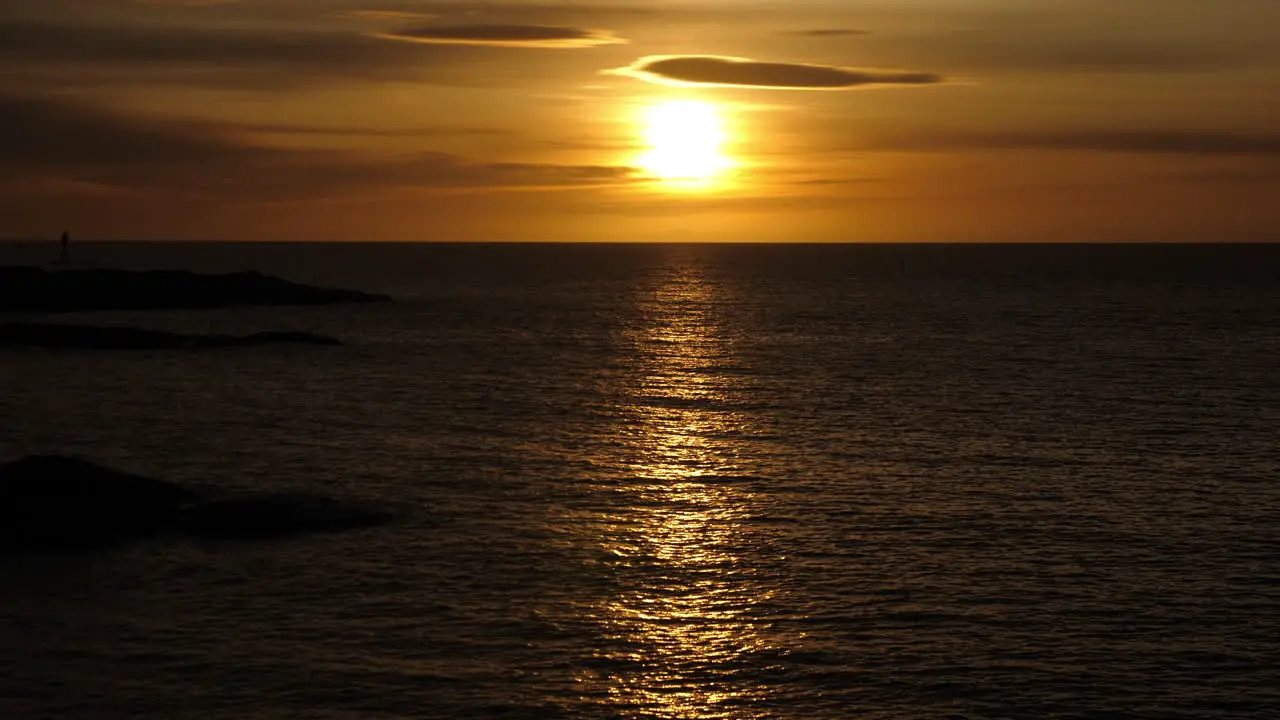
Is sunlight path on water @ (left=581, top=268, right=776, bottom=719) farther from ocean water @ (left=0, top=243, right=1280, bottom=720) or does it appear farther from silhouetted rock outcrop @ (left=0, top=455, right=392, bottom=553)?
silhouetted rock outcrop @ (left=0, top=455, right=392, bottom=553)

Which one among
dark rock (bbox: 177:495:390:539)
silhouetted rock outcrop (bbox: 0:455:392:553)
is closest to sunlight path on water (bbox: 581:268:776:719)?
dark rock (bbox: 177:495:390:539)

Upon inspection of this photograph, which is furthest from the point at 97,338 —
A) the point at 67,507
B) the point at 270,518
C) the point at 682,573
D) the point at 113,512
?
the point at 682,573

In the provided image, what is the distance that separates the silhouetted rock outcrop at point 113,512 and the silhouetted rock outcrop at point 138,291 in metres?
101

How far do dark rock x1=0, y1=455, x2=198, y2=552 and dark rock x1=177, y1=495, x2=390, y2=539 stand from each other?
986 millimetres

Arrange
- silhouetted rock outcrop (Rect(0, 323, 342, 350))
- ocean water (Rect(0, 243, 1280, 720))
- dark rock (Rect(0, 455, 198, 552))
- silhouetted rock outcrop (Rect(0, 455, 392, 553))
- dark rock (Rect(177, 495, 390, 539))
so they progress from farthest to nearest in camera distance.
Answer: silhouetted rock outcrop (Rect(0, 323, 342, 350)) < dark rock (Rect(177, 495, 390, 539)) < silhouetted rock outcrop (Rect(0, 455, 392, 553)) < dark rock (Rect(0, 455, 198, 552)) < ocean water (Rect(0, 243, 1280, 720))

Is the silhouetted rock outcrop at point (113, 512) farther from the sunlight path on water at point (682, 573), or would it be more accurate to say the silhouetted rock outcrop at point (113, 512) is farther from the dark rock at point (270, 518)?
the sunlight path on water at point (682, 573)

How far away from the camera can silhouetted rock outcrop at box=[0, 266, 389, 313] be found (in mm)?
135075

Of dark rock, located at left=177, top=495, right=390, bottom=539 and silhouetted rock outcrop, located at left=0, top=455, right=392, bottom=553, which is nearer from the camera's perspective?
silhouetted rock outcrop, located at left=0, top=455, right=392, bottom=553

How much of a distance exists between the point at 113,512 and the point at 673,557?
1627cm

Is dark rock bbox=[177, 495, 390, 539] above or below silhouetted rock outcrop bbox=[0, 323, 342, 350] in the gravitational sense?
below

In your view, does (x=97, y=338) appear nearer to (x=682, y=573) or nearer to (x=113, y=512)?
(x=113, y=512)

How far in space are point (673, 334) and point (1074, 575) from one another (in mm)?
92982

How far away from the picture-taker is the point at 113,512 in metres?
39.8

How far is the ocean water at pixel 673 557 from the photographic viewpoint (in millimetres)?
27969
